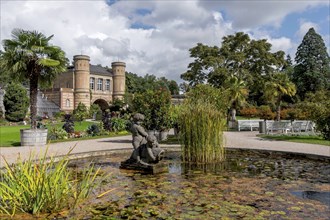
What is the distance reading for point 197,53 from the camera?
1091 inches

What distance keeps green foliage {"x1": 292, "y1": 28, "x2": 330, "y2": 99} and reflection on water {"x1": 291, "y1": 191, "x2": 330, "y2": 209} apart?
38.4 m

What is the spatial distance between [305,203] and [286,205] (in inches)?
11.6

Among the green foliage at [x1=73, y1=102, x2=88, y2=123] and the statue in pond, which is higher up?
the green foliage at [x1=73, y1=102, x2=88, y2=123]

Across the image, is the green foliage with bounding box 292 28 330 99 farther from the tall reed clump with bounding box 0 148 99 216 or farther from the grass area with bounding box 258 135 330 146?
the tall reed clump with bounding box 0 148 99 216

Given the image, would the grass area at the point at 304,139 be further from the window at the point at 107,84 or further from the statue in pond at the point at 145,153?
the window at the point at 107,84

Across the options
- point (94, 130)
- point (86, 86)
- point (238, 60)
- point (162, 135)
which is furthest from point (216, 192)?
point (86, 86)

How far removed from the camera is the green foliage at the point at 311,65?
131 ft

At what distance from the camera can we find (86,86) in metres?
48.6

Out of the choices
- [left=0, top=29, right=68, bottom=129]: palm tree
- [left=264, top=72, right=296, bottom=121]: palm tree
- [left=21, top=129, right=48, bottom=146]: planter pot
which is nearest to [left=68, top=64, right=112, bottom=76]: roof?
[left=264, top=72, right=296, bottom=121]: palm tree

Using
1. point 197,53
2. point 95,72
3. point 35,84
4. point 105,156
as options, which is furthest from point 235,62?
point 95,72

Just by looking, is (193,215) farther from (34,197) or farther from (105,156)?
(105,156)

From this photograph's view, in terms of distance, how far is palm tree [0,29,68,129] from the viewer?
11.2 metres

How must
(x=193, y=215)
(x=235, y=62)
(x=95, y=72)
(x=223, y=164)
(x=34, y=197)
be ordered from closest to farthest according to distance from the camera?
(x=34, y=197) → (x=193, y=215) → (x=223, y=164) → (x=235, y=62) → (x=95, y=72)

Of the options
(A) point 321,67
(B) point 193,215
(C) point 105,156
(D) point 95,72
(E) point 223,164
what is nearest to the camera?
(B) point 193,215
